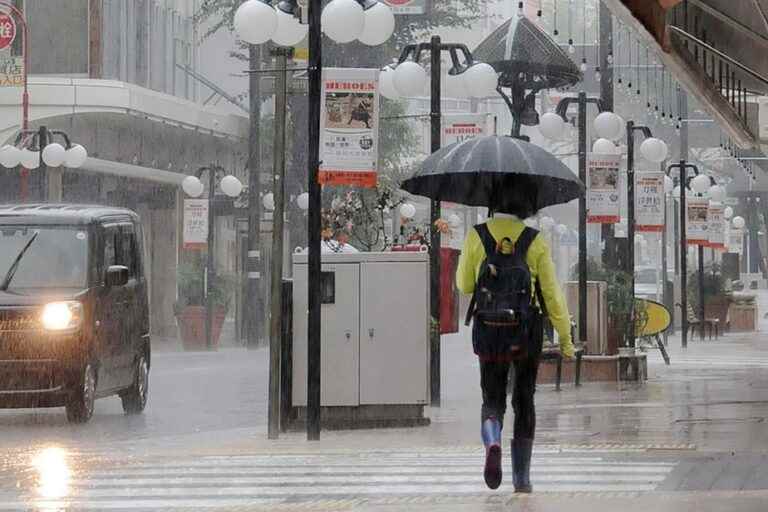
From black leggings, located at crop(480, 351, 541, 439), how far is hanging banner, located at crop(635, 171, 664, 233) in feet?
72.6

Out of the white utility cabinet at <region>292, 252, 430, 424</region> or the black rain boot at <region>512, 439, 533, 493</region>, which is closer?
the black rain boot at <region>512, 439, 533, 493</region>

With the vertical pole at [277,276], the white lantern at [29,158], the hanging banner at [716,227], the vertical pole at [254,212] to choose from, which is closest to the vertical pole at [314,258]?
the vertical pole at [277,276]

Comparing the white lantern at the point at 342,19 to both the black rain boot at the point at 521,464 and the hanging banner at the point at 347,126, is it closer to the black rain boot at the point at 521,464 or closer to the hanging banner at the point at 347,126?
the hanging banner at the point at 347,126

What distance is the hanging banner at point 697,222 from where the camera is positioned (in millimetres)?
42312

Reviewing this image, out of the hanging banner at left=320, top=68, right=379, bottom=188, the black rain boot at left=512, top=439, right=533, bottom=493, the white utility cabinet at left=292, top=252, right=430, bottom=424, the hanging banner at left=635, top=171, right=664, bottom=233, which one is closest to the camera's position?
the black rain boot at left=512, top=439, right=533, bottom=493

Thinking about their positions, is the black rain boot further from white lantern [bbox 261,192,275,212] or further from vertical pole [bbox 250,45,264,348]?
white lantern [bbox 261,192,275,212]

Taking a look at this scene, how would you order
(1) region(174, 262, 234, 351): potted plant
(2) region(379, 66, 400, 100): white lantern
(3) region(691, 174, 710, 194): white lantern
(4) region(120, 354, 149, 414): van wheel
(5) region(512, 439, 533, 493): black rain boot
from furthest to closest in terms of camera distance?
(3) region(691, 174, 710, 194): white lantern → (1) region(174, 262, 234, 351): potted plant → (2) region(379, 66, 400, 100): white lantern → (4) region(120, 354, 149, 414): van wheel → (5) region(512, 439, 533, 493): black rain boot

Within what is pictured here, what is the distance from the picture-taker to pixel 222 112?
47.5 m

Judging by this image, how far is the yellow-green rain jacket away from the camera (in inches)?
419

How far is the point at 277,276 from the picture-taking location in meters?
16.0

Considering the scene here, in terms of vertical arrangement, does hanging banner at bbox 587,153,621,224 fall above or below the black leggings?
above

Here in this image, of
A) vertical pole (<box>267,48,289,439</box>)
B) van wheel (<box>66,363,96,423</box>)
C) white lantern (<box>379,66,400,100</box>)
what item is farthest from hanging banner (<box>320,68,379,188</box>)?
white lantern (<box>379,66,400,100</box>)

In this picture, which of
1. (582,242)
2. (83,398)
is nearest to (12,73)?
(582,242)

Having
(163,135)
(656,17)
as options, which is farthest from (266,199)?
(656,17)
